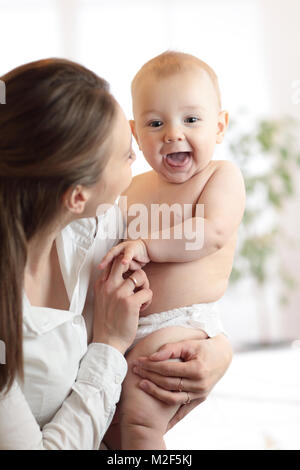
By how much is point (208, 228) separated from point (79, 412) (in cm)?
48

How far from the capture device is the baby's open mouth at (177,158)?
4.42ft

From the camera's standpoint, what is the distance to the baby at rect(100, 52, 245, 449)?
125 centimetres

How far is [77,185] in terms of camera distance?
1103 mm

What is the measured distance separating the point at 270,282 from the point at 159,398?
10.5ft

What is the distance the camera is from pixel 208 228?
1251mm

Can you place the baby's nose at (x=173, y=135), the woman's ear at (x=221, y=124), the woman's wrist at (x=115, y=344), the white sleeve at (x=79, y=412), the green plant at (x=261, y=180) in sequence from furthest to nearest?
the green plant at (x=261, y=180), the woman's ear at (x=221, y=124), the baby's nose at (x=173, y=135), the woman's wrist at (x=115, y=344), the white sleeve at (x=79, y=412)

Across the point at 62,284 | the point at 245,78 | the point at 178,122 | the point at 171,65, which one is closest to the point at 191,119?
the point at 178,122

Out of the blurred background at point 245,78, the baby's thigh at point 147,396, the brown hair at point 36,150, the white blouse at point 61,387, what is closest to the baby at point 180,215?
the baby's thigh at point 147,396

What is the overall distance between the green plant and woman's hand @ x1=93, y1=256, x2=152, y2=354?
293cm

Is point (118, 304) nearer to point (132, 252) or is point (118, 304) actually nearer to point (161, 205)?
point (132, 252)

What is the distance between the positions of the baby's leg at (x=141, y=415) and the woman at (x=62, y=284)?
29mm

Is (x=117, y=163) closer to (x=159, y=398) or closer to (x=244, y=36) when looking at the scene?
(x=159, y=398)

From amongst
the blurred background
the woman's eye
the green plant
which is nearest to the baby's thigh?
the woman's eye

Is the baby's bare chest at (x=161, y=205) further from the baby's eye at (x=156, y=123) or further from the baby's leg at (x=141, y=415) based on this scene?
the baby's leg at (x=141, y=415)
